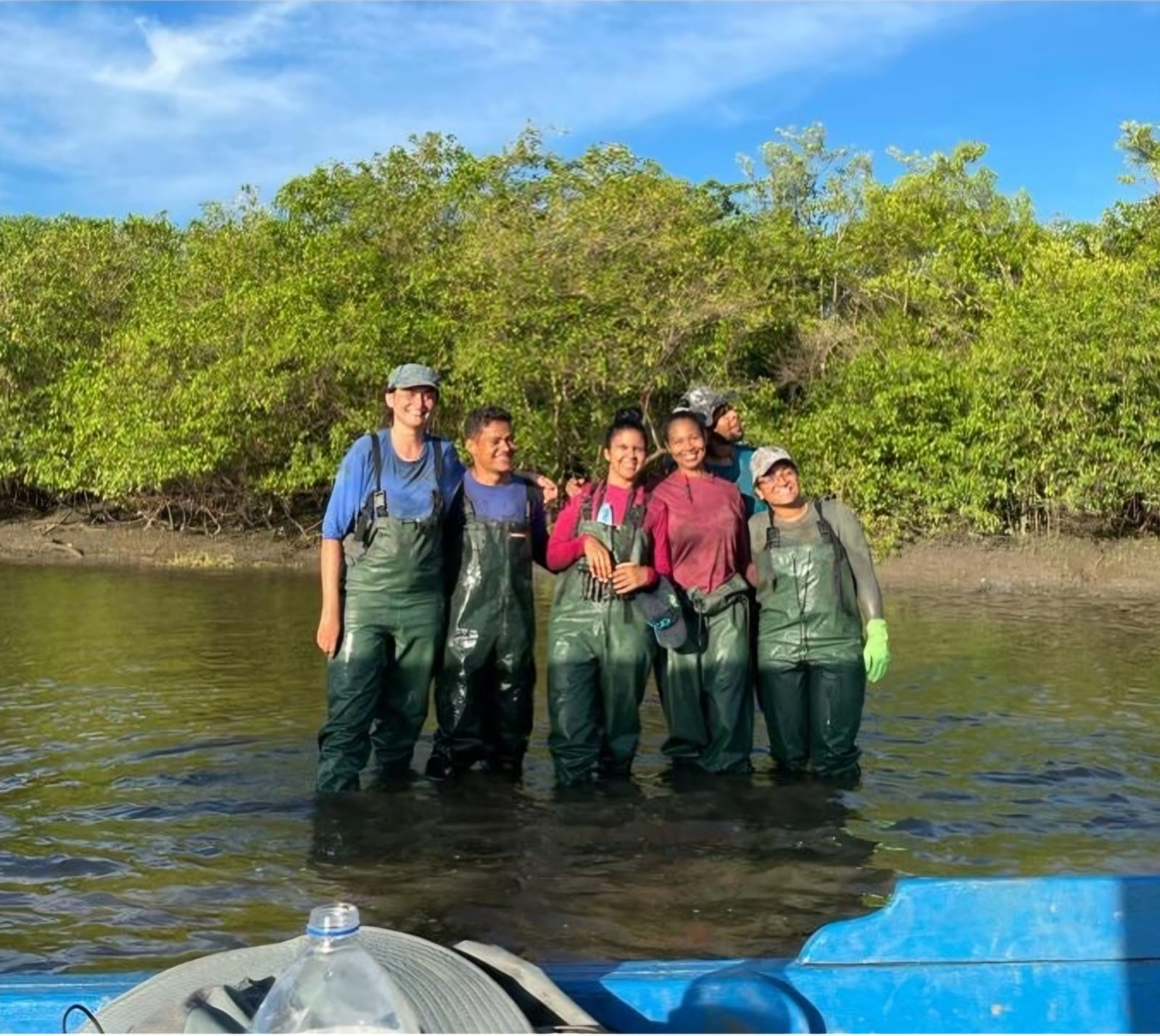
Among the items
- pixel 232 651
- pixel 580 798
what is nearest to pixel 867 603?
pixel 580 798

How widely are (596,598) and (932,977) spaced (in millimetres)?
3284

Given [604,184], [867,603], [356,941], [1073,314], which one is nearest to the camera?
[356,941]

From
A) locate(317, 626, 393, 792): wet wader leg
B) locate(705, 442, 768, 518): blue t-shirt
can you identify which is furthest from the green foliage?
locate(317, 626, 393, 792): wet wader leg

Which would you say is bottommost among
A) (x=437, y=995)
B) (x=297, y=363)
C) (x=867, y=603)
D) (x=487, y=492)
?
(x=437, y=995)

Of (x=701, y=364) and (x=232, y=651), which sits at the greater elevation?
(x=701, y=364)

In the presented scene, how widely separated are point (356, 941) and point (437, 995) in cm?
20

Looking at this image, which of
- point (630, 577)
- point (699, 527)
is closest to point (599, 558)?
point (630, 577)

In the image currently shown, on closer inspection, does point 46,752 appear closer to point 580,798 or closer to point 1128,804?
point 580,798

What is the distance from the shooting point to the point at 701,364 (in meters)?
21.4

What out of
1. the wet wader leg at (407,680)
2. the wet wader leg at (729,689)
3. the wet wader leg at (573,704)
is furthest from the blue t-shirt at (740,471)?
the wet wader leg at (407,680)

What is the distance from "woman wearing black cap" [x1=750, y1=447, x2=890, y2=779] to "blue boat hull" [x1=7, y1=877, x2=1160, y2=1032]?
3008 millimetres

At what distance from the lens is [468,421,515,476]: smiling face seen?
6312mm

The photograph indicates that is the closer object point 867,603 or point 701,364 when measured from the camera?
point 867,603

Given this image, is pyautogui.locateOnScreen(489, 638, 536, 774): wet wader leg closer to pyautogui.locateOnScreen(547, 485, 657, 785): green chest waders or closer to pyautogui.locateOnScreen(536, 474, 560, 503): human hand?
pyautogui.locateOnScreen(547, 485, 657, 785): green chest waders
